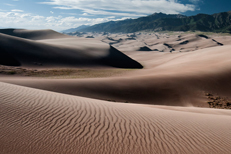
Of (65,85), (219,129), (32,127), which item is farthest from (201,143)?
(65,85)

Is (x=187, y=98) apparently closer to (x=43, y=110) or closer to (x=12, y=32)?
(x=43, y=110)

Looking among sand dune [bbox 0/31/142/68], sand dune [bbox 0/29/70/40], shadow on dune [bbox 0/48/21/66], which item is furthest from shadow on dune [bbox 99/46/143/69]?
sand dune [bbox 0/29/70/40]

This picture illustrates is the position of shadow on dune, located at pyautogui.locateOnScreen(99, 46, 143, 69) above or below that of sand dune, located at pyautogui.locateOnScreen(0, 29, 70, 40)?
below

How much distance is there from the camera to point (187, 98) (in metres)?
15.6

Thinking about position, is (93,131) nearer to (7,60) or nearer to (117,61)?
(7,60)

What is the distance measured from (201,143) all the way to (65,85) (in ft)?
39.3

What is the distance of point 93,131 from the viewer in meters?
5.20

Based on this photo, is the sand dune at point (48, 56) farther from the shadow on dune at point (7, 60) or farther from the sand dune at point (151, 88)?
the sand dune at point (151, 88)

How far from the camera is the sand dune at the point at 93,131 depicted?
4.36 m

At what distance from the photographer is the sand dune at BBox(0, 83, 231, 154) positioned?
436 cm

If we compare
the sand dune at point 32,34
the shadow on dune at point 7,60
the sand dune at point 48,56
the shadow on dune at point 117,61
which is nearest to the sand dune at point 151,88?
the shadow on dune at point 7,60

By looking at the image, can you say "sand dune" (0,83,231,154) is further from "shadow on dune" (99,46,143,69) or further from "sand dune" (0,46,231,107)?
"shadow on dune" (99,46,143,69)

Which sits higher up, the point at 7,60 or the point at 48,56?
the point at 48,56

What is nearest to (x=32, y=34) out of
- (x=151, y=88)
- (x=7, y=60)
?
(x=7, y=60)
